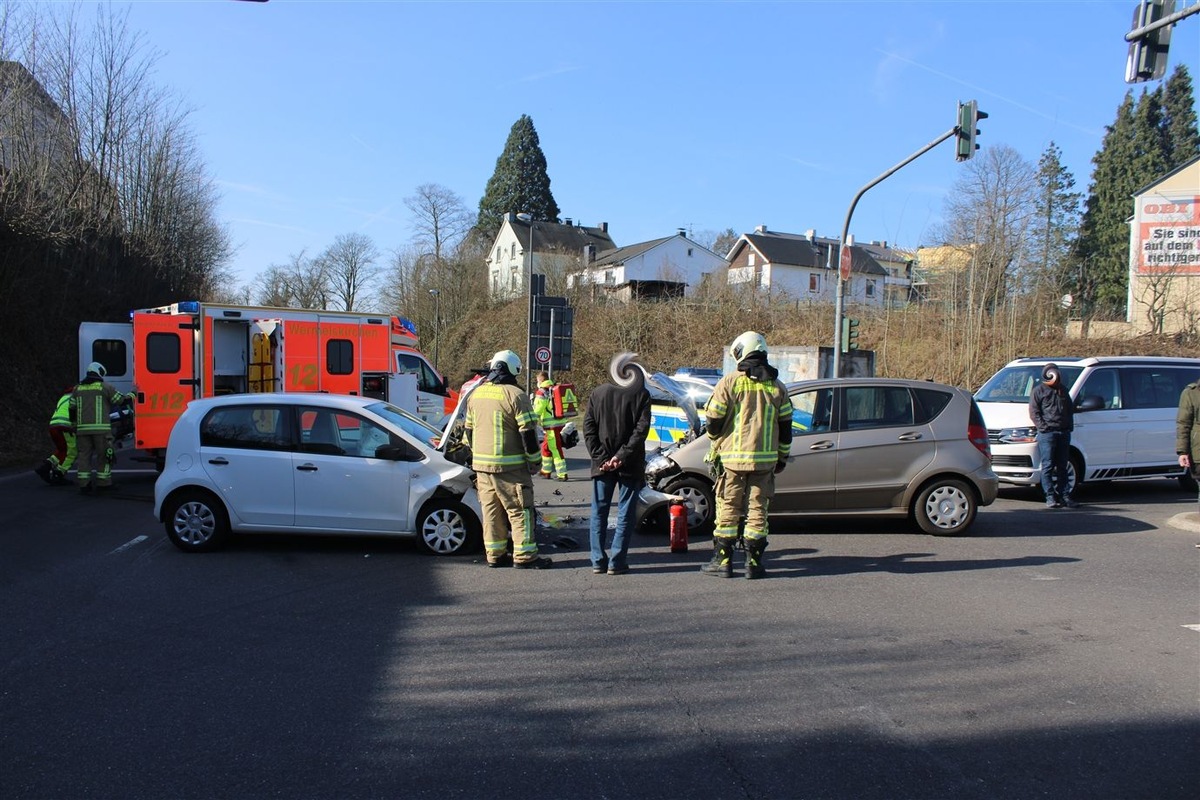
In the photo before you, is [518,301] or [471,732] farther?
[518,301]

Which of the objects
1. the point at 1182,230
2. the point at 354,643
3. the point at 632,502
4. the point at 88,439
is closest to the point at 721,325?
the point at 1182,230

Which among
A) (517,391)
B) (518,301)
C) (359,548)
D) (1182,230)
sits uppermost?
(1182,230)

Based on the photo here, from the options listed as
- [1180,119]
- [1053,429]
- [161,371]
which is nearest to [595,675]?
[1053,429]

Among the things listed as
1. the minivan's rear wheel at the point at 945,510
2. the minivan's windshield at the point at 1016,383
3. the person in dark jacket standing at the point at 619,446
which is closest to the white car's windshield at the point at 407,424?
the person in dark jacket standing at the point at 619,446

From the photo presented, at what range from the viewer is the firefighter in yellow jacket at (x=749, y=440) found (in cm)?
719

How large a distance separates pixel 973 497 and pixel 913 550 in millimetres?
1204

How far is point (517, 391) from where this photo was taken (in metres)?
7.78

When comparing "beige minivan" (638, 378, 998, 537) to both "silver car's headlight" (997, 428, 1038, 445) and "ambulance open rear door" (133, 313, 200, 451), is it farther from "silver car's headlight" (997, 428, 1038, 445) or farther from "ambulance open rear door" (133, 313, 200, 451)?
"ambulance open rear door" (133, 313, 200, 451)

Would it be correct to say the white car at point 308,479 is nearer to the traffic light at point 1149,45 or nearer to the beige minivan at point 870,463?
the beige minivan at point 870,463

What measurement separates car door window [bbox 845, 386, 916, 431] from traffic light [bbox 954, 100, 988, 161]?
758 centimetres

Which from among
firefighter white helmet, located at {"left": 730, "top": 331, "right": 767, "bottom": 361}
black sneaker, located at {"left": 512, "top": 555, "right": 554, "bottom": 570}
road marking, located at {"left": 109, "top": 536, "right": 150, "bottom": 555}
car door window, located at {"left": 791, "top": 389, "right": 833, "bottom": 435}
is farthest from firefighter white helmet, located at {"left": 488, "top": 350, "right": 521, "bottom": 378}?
road marking, located at {"left": 109, "top": 536, "right": 150, "bottom": 555}

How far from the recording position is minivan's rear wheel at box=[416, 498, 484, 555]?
8289 mm

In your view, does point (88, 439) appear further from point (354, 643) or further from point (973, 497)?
point (973, 497)

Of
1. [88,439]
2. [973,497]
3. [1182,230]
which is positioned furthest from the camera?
→ [1182,230]
